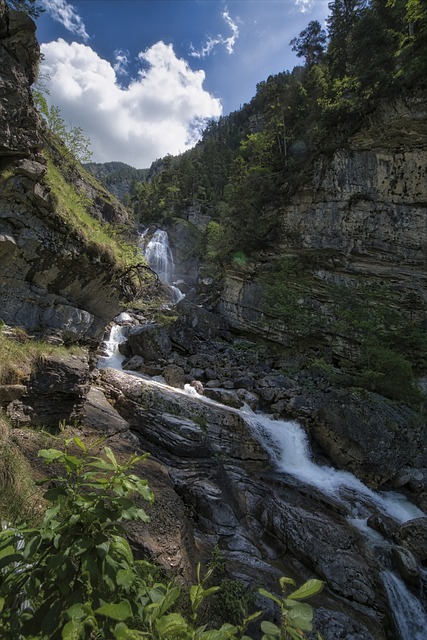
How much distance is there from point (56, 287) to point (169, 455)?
5.34 m

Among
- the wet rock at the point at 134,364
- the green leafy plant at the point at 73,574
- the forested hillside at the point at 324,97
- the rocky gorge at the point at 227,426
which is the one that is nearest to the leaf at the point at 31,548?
the green leafy plant at the point at 73,574

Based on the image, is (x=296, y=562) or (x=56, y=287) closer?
(x=296, y=562)

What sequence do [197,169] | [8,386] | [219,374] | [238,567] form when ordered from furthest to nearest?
[197,169] → [219,374] → [238,567] → [8,386]

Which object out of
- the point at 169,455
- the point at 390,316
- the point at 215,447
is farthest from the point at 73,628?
the point at 390,316

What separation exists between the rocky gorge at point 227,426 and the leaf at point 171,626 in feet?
15.2

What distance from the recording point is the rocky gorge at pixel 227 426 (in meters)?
5.86

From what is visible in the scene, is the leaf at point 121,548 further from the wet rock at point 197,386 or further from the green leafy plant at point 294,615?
the wet rock at point 197,386

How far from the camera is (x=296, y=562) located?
21.7 feet

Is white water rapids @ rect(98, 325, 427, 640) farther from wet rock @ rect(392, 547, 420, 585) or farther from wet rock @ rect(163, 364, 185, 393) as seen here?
wet rock @ rect(163, 364, 185, 393)

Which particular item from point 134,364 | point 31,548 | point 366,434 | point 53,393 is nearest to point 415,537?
point 366,434

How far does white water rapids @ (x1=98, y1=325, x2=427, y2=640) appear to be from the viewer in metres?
6.04

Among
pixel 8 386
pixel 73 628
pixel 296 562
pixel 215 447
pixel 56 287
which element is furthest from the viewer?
pixel 215 447

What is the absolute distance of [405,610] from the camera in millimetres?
6059

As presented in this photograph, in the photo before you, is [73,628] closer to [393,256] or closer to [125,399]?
[125,399]
